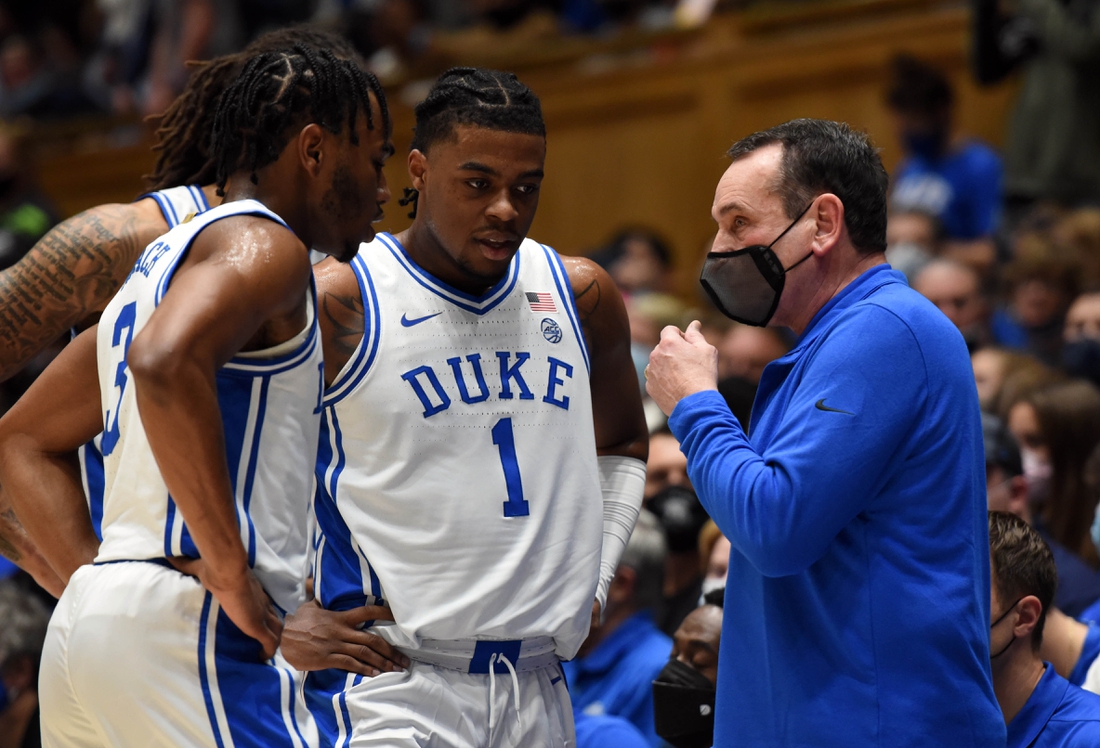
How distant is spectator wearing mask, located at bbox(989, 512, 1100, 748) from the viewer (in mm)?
3035

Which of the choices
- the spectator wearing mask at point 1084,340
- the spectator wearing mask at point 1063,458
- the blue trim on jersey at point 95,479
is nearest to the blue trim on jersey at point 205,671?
the blue trim on jersey at point 95,479

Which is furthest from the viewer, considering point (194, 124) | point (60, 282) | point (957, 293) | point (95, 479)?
point (957, 293)

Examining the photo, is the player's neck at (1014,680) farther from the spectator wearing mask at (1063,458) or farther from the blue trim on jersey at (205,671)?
the blue trim on jersey at (205,671)

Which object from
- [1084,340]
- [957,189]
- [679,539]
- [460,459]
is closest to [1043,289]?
[1084,340]

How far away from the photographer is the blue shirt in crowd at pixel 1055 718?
2977 mm

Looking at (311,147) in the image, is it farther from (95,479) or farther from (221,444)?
(95,479)

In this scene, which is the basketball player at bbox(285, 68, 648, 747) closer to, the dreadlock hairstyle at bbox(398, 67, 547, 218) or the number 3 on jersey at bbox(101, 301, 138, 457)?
the dreadlock hairstyle at bbox(398, 67, 547, 218)

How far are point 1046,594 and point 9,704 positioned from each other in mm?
3219

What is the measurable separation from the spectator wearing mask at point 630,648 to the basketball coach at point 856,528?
170 cm

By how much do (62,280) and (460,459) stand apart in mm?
1054

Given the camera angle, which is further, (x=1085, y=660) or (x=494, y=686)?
(x=1085, y=660)

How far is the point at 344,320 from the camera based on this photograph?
294 centimetres

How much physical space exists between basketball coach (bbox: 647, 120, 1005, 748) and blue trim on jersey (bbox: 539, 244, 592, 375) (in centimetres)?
56

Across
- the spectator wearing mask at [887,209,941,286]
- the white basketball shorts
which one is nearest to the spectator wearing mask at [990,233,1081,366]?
the spectator wearing mask at [887,209,941,286]
